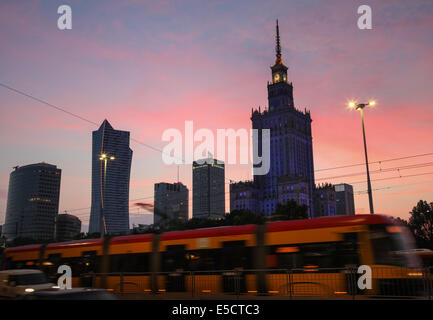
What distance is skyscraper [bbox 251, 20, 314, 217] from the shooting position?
159 m

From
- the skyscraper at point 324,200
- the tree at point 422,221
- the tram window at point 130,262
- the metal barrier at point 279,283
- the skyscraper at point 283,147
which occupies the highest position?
the skyscraper at point 283,147

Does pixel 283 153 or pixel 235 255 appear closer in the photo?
pixel 235 255

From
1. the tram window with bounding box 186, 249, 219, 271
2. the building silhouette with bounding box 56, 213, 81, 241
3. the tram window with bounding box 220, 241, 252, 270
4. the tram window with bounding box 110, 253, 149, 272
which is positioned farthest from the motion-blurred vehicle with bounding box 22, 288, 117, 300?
the building silhouette with bounding box 56, 213, 81, 241

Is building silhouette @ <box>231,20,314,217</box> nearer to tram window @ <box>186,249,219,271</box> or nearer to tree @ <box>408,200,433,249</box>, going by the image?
tree @ <box>408,200,433,249</box>

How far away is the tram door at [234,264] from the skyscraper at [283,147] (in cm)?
13723

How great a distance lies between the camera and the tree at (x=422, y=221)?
6969 cm

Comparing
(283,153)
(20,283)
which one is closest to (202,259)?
(20,283)

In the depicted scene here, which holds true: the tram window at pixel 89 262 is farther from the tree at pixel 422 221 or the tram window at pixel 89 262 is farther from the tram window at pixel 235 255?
the tree at pixel 422 221

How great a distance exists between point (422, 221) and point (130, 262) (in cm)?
6510

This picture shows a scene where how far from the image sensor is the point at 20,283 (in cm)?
1487

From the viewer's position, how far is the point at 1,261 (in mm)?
28766

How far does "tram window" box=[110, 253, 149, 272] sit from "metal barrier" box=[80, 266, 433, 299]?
1.06 m

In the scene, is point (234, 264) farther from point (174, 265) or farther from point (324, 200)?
point (324, 200)

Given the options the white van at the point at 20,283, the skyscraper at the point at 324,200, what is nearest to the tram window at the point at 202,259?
the white van at the point at 20,283
